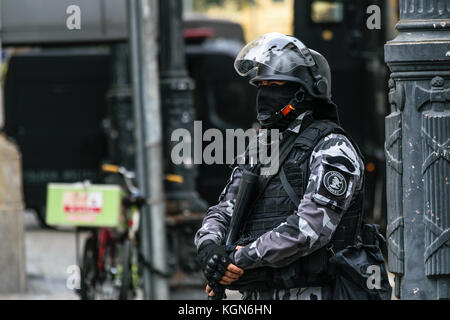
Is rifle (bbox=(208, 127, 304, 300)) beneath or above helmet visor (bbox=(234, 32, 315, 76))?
beneath

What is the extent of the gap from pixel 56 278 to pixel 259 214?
24.4ft

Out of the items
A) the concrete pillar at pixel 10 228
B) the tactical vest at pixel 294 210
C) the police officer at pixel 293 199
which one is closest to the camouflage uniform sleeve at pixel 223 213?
the police officer at pixel 293 199

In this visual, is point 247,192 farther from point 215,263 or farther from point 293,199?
point 215,263

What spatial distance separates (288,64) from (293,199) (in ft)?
1.78

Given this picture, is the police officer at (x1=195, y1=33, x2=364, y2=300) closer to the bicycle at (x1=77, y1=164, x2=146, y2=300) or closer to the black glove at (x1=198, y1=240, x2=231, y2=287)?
the black glove at (x1=198, y1=240, x2=231, y2=287)

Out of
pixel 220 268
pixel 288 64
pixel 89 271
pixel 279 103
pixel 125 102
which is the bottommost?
pixel 89 271

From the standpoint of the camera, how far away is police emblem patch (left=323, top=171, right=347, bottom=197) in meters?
3.81

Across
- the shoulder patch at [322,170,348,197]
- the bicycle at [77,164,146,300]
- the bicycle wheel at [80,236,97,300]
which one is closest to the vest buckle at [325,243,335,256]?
the shoulder patch at [322,170,348,197]

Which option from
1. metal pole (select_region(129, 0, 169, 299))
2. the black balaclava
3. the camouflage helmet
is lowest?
metal pole (select_region(129, 0, 169, 299))

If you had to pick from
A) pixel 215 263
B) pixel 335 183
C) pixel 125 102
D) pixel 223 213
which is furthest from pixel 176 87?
pixel 335 183

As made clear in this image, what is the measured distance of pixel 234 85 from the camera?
1548 cm

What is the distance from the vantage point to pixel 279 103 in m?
4.08

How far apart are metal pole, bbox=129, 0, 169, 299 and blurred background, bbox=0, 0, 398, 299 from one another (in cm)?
2

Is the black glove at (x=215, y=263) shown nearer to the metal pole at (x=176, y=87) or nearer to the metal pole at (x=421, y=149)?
the metal pole at (x=421, y=149)
